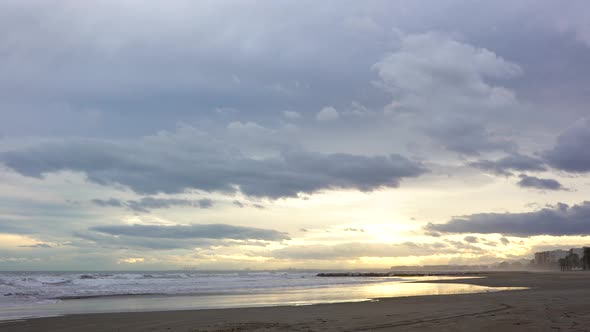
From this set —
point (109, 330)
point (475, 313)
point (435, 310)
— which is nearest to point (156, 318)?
point (109, 330)

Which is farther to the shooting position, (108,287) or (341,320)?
(108,287)

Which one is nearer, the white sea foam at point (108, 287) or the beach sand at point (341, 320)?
the beach sand at point (341, 320)

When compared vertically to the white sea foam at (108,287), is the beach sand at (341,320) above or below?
above

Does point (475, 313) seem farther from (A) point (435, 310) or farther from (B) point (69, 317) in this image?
(B) point (69, 317)

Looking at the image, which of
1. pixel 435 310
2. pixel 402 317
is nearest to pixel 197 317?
pixel 402 317

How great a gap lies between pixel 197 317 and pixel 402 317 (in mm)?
8533

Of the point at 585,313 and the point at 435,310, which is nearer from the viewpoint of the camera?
the point at 585,313

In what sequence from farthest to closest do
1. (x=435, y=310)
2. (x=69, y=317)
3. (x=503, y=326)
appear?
(x=69, y=317)
(x=435, y=310)
(x=503, y=326)

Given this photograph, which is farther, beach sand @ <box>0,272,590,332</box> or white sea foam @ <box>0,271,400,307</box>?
white sea foam @ <box>0,271,400,307</box>

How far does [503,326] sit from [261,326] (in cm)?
787

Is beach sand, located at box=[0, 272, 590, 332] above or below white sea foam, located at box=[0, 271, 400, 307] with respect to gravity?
above

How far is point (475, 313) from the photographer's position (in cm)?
1827

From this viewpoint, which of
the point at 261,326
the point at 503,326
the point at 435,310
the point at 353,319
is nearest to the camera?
the point at 503,326

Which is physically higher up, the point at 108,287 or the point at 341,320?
the point at 341,320
